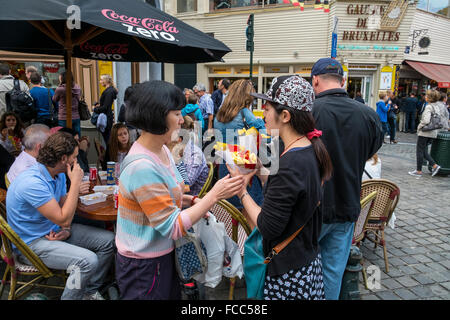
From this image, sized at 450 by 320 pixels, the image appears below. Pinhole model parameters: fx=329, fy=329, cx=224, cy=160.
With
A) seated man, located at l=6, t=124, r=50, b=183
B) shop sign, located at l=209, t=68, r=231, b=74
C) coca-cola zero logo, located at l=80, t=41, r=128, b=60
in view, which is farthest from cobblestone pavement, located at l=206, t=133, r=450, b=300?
shop sign, located at l=209, t=68, r=231, b=74

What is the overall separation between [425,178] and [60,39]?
817cm

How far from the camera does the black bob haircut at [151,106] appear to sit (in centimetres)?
167

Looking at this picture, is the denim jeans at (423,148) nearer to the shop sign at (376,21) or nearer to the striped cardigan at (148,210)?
the striped cardigan at (148,210)

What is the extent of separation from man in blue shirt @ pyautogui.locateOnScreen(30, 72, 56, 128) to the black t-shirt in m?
6.37

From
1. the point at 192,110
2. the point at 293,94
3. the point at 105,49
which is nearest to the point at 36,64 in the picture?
the point at 192,110

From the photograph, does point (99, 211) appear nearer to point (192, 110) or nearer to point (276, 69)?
point (192, 110)

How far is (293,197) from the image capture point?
1.67 m

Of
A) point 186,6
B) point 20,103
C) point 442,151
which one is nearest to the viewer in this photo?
point 20,103

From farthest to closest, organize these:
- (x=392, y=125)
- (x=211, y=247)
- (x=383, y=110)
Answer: (x=392, y=125) < (x=383, y=110) < (x=211, y=247)

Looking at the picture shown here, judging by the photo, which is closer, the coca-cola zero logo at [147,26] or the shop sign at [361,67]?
the coca-cola zero logo at [147,26]

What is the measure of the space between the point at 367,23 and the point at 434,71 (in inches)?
180

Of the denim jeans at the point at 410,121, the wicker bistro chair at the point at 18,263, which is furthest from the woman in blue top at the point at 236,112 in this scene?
the denim jeans at the point at 410,121

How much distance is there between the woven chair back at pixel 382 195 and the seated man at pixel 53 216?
291 cm
